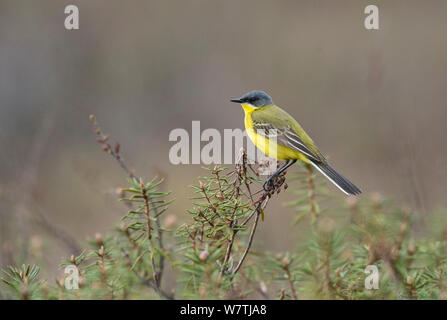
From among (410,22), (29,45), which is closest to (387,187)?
(410,22)

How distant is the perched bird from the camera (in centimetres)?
376

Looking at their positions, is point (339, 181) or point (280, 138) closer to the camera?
point (339, 181)

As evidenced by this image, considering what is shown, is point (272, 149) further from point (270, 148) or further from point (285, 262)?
point (285, 262)

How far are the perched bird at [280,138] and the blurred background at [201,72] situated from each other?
14.4 feet

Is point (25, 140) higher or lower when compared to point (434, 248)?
higher

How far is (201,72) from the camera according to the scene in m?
10.9

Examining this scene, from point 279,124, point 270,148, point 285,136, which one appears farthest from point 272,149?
point 279,124

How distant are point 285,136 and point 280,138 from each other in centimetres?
6

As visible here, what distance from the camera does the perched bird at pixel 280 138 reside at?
3.76m

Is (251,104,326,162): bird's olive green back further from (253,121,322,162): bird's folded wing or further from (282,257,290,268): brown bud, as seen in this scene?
(282,257,290,268): brown bud

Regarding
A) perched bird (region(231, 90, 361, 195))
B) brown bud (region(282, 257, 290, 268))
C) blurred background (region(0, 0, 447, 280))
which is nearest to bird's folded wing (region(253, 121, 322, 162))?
perched bird (region(231, 90, 361, 195))

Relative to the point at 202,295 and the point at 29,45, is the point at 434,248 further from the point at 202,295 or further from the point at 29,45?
the point at 29,45

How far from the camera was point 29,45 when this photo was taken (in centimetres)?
1028

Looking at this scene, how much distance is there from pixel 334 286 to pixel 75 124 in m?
8.91
